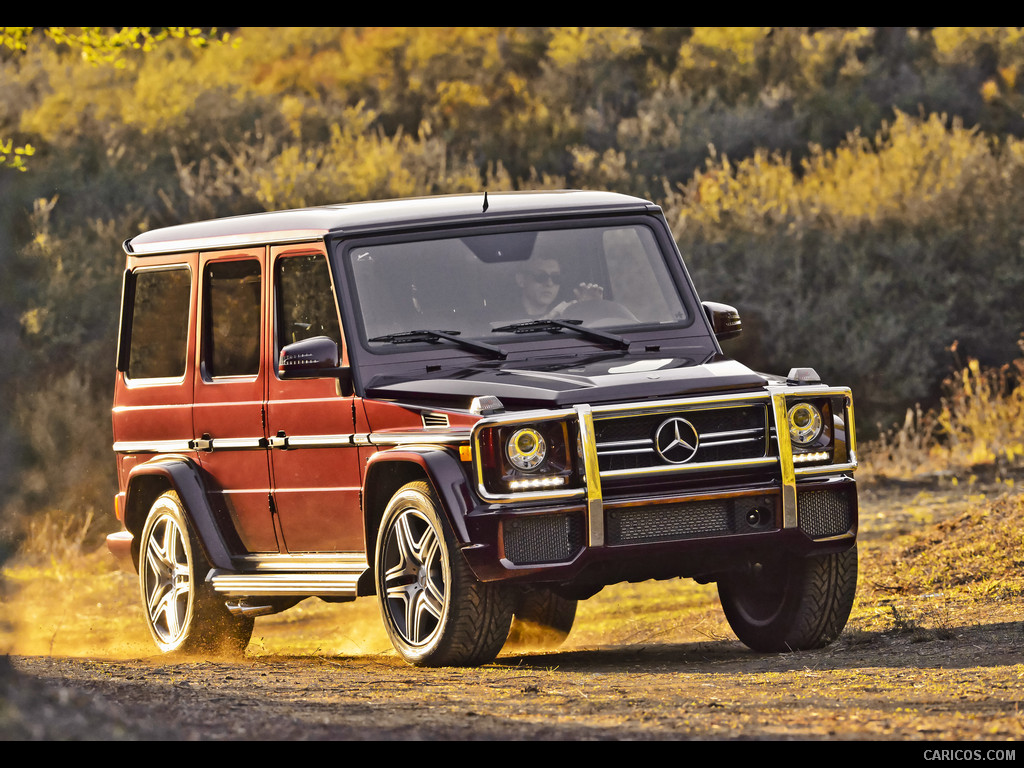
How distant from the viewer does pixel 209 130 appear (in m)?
25.0

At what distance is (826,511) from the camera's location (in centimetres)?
834

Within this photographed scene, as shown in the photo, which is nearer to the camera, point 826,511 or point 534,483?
point 534,483

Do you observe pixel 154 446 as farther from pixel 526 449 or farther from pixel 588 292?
pixel 526 449

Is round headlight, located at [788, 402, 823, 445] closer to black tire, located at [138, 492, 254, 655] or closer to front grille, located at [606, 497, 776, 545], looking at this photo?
front grille, located at [606, 497, 776, 545]

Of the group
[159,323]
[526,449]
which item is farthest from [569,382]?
[159,323]

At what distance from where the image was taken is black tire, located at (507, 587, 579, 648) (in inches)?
427

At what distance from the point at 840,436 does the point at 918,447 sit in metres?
10.1

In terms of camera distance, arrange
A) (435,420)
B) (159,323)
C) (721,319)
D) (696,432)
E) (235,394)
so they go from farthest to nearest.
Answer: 1. (159,323)
2. (235,394)
3. (721,319)
4. (435,420)
5. (696,432)

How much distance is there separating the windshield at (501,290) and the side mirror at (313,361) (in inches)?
8.8

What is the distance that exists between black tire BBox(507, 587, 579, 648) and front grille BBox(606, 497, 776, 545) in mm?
2872

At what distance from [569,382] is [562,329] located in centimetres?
106

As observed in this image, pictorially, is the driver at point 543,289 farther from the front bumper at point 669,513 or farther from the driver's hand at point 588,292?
the front bumper at point 669,513

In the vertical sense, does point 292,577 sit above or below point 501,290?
below

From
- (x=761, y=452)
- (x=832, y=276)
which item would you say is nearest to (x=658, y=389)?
(x=761, y=452)
